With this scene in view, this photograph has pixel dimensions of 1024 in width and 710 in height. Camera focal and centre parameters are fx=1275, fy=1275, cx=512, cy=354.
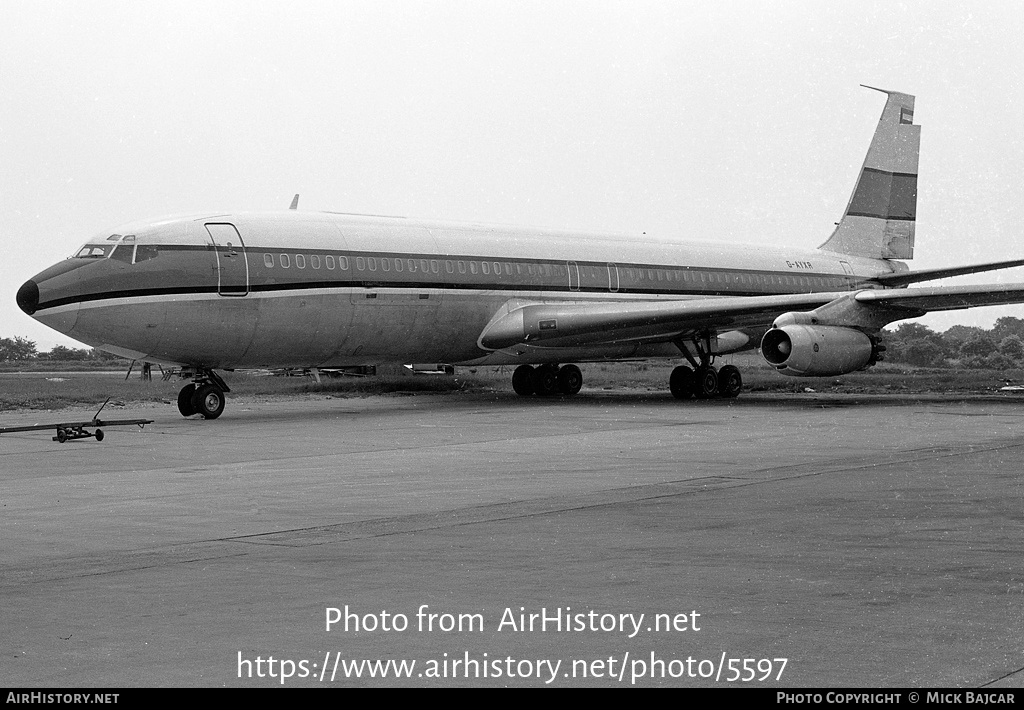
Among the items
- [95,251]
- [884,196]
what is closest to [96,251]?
[95,251]

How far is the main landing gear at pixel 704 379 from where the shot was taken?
26.6 metres

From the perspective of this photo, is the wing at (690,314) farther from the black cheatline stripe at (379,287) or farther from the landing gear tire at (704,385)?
the landing gear tire at (704,385)

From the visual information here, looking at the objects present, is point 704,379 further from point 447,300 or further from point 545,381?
point 447,300

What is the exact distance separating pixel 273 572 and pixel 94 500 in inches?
158

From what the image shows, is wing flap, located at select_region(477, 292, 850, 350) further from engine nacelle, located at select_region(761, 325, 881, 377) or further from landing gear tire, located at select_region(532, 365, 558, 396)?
Answer: landing gear tire, located at select_region(532, 365, 558, 396)

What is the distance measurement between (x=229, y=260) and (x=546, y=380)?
9772 mm

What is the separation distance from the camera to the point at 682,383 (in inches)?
1049

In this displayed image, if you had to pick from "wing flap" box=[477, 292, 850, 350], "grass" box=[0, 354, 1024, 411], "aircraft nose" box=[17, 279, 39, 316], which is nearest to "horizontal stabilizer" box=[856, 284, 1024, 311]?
"wing flap" box=[477, 292, 850, 350]

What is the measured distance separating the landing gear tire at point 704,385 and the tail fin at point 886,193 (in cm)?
837

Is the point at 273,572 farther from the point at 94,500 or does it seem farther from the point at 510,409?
the point at 510,409

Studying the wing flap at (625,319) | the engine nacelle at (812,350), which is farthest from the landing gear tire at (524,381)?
the engine nacelle at (812,350)

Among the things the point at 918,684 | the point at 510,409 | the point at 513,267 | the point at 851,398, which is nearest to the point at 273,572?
the point at 918,684

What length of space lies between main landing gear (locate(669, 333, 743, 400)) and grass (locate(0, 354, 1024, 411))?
3816mm

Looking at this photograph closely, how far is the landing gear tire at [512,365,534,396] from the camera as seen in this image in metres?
28.6
